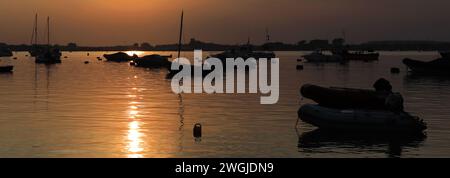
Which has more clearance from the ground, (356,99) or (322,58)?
(322,58)

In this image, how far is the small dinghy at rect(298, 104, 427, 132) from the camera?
30594mm

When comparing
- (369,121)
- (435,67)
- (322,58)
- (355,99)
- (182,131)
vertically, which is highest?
(322,58)

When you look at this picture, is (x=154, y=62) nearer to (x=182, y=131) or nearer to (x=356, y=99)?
(x=182, y=131)

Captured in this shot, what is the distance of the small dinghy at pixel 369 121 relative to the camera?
30594mm

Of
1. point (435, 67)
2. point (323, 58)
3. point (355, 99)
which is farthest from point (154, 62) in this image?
point (355, 99)

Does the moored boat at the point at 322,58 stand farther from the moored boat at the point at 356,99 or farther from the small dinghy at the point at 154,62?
the moored boat at the point at 356,99

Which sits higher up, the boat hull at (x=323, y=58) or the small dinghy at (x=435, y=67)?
the boat hull at (x=323, y=58)

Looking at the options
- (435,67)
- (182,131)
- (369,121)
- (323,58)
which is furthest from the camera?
(323,58)

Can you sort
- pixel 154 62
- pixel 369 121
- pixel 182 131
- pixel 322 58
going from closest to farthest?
pixel 369 121 → pixel 182 131 → pixel 154 62 → pixel 322 58

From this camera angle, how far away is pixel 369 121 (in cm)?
3069

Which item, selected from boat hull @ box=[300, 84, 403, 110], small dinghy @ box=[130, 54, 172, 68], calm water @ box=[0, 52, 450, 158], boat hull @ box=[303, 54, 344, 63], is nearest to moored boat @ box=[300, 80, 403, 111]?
boat hull @ box=[300, 84, 403, 110]

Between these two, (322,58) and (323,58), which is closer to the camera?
(323,58)

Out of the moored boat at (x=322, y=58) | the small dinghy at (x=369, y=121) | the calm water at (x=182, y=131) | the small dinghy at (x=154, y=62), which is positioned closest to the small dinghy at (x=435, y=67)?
the small dinghy at (x=154, y=62)
